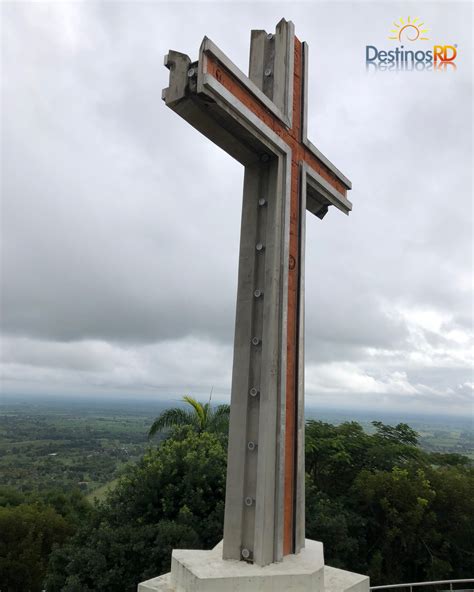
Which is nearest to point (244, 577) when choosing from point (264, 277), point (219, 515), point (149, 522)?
point (264, 277)

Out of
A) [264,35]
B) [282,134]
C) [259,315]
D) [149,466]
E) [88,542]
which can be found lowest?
[88,542]

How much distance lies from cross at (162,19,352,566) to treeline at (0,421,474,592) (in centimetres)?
602

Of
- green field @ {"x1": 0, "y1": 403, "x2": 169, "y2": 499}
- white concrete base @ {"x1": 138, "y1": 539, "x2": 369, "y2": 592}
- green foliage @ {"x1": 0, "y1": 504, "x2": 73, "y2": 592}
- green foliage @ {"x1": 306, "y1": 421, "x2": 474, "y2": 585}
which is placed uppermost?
white concrete base @ {"x1": 138, "y1": 539, "x2": 369, "y2": 592}

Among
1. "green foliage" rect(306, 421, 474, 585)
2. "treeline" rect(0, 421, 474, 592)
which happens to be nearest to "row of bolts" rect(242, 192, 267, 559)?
"treeline" rect(0, 421, 474, 592)

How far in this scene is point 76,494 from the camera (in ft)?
107

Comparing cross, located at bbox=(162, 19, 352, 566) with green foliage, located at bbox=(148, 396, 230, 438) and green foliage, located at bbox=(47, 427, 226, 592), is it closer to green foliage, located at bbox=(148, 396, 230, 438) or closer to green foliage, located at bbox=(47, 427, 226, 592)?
green foliage, located at bbox=(47, 427, 226, 592)

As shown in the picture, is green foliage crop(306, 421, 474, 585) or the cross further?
green foliage crop(306, 421, 474, 585)

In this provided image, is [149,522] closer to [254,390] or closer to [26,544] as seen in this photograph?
[254,390]

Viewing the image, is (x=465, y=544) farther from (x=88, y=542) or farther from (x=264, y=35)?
(x=264, y=35)

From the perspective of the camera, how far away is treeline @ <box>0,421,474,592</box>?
429 inches

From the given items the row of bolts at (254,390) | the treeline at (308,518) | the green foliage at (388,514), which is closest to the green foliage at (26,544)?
the treeline at (308,518)

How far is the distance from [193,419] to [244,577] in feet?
49.1

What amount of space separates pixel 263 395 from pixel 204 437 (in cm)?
1040

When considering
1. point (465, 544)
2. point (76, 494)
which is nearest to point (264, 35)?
point (465, 544)
